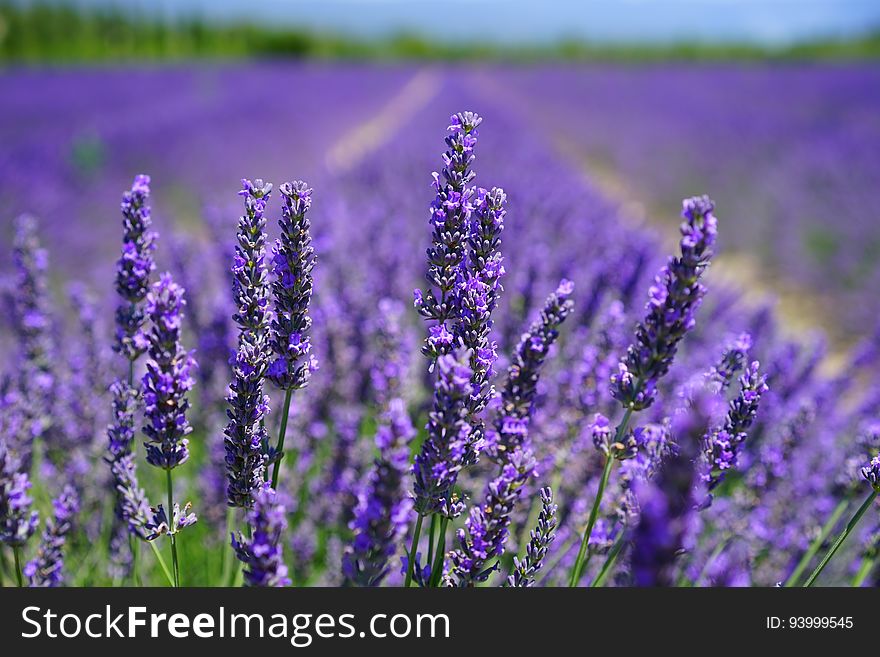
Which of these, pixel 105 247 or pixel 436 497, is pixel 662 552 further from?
pixel 105 247

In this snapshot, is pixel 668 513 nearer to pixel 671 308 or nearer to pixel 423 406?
pixel 671 308

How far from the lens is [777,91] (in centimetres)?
1909

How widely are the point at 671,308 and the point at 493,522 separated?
46cm

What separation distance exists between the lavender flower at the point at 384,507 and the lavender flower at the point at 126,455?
424 mm

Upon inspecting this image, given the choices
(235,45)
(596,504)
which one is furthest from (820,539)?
(235,45)

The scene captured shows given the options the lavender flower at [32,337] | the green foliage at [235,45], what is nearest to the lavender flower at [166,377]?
the lavender flower at [32,337]

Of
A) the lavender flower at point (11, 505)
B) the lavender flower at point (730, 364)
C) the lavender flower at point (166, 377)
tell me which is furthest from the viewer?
the lavender flower at point (730, 364)

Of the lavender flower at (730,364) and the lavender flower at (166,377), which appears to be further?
the lavender flower at (730,364)

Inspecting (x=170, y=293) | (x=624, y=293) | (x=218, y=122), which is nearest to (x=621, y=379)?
(x=170, y=293)

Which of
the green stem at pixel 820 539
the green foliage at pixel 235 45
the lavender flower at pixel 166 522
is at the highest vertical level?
the green foliage at pixel 235 45

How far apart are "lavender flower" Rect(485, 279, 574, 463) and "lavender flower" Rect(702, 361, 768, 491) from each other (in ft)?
1.13

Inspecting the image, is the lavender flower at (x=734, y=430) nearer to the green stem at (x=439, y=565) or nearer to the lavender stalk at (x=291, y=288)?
the green stem at (x=439, y=565)

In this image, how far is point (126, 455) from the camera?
1.30m

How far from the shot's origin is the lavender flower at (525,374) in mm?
1126
